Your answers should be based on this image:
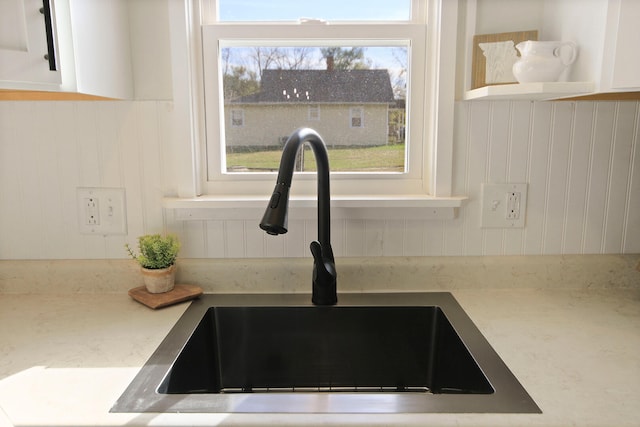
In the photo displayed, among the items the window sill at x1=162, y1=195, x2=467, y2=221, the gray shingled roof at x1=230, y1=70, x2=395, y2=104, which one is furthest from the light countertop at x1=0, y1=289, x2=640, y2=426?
the gray shingled roof at x1=230, y1=70, x2=395, y2=104

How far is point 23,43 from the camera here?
85 cm

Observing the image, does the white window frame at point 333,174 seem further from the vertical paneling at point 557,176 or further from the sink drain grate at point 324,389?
the sink drain grate at point 324,389

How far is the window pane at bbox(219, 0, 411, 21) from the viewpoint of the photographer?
124cm

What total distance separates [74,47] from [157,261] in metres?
0.51

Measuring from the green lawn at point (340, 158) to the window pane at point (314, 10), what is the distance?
0.35 metres

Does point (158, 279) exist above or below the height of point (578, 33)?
below

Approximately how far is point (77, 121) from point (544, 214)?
1.27 m

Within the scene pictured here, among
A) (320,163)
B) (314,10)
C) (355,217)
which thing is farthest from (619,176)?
(314,10)

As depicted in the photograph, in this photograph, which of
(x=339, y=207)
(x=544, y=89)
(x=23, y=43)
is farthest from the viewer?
(x=339, y=207)

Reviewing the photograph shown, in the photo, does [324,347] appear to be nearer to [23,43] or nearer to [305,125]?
[305,125]

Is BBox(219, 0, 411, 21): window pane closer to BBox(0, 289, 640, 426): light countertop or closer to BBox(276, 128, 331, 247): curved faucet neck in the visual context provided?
BBox(276, 128, 331, 247): curved faucet neck

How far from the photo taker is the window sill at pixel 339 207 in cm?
120

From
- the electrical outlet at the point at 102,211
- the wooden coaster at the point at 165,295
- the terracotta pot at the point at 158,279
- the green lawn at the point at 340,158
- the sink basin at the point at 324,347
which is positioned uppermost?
the green lawn at the point at 340,158

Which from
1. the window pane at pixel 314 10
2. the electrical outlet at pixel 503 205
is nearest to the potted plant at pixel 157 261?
the window pane at pixel 314 10
